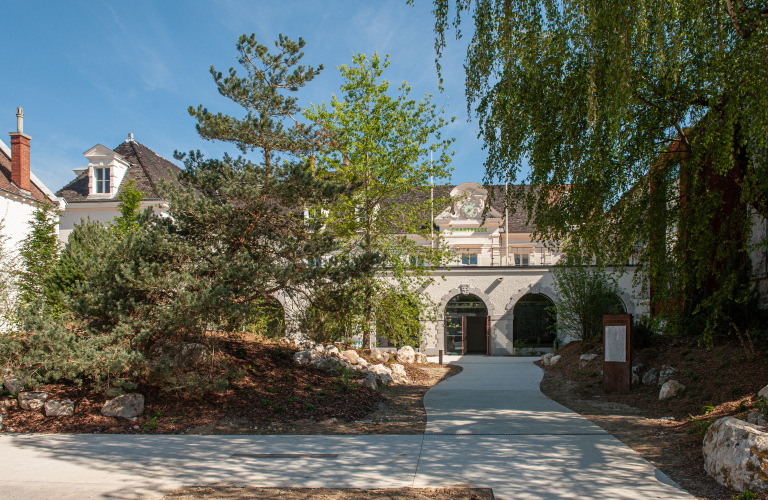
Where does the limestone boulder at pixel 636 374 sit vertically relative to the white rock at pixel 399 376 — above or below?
above

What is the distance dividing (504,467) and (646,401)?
18.2 feet

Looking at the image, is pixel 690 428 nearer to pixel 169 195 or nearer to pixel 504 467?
pixel 504 467

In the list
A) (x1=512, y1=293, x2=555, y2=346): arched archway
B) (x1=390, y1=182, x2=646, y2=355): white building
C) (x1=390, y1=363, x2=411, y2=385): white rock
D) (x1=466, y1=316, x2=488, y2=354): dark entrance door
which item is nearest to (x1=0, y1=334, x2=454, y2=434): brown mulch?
(x1=390, y1=363, x2=411, y2=385): white rock

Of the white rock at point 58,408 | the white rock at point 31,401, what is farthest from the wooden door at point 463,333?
the white rock at point 31,401

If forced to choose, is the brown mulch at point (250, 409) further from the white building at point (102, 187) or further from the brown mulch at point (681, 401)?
the white building at point (102, 187)

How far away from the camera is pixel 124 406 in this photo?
8.19 metres

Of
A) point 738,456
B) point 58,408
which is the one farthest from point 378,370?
point 738,456

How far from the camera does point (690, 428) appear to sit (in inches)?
276

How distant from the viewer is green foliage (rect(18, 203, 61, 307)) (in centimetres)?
1344

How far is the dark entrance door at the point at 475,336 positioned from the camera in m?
30.2

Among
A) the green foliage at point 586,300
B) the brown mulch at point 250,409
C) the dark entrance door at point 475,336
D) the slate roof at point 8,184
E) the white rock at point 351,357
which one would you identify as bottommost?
the dark entrance door at point 475,336

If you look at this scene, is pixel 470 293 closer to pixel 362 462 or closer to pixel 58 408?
pixel 58 408

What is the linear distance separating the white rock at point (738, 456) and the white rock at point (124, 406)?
8.01m

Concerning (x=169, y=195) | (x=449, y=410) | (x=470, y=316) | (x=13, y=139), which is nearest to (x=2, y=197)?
(x=13, y=139)
